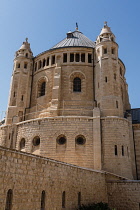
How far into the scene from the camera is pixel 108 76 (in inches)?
1072

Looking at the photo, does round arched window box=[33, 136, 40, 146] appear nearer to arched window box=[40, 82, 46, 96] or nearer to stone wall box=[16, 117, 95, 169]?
stone wall box=[16, 117, 95, 169]

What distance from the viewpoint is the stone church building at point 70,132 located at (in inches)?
462

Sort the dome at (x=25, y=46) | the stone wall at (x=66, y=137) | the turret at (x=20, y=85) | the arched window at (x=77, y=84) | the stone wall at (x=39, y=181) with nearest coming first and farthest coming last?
1. the stone wall at (x=39, y=181)
2. the stone wall at (x=66, y=137)
3. the arched window at (x=77, y=84)
4. the turret at (x=20, y=85)
5. the dome at (x=25, y=46)

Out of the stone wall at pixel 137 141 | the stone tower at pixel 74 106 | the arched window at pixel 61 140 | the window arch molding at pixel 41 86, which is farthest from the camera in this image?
the window arch molding at pixel 41 86

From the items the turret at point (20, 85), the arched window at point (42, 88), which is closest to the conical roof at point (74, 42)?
the turret at point (20, 85)

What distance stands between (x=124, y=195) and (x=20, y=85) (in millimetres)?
19479

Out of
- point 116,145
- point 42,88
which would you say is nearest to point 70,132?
point 116,145

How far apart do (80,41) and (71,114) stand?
1230 centimetres

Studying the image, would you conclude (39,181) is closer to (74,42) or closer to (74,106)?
(74,106)

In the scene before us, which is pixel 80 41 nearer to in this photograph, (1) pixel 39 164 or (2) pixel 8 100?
(2) pixel 8 100

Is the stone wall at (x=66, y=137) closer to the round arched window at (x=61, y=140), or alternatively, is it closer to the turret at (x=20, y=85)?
the round arched window at (x=61, y=140)

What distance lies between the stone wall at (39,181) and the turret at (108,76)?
10381 millimetres

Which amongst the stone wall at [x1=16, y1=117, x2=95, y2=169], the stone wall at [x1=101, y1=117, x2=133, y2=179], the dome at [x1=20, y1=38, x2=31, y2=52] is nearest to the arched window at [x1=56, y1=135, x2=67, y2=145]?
the stone wall at [x1=16, y1=117, x2=95, y2=169]

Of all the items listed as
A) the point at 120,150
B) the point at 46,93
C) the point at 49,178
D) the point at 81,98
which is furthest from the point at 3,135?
the point at 49,178
